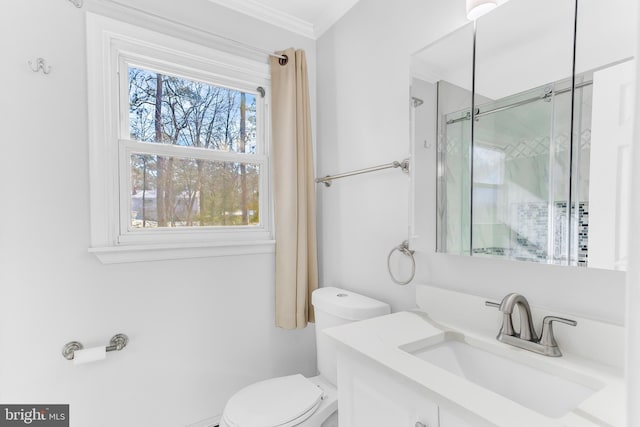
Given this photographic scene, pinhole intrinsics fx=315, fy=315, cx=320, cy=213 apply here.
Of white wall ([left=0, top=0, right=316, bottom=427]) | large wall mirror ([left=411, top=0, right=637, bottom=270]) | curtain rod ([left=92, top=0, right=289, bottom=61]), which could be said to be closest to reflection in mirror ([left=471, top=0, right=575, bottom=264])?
large wall mirror ([left=411, top=0, right=637, bottom=270])

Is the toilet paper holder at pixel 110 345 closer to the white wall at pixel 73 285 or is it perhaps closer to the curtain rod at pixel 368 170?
the white wall at pixel 73 285

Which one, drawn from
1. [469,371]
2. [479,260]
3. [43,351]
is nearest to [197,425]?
[43,351]

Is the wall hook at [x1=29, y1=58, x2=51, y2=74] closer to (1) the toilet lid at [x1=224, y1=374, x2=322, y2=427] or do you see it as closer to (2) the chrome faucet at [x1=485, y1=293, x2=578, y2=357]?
(1) the toilet lid at [x1=224, y1=374, x2=322, y2=427]

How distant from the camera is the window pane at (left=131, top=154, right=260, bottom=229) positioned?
1.54 meters

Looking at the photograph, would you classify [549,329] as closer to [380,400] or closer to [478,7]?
[380,400]

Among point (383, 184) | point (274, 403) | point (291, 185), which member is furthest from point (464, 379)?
point (291, 185)

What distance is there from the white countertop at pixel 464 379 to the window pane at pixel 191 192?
1.00 metres

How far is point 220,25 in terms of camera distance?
1701mm

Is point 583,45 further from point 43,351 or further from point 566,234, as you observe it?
point 43,351

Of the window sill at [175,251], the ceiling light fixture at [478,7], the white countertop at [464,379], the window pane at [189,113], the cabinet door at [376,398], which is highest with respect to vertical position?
the ceiling light fixture at [478,7]

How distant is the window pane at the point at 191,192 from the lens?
154 centimetres

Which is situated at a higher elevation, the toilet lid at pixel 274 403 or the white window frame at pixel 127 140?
the white window frame at pixel 127 140

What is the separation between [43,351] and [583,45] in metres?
2.14

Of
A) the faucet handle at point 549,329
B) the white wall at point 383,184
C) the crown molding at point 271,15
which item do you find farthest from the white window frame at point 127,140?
the faucet handle at point 549,329
